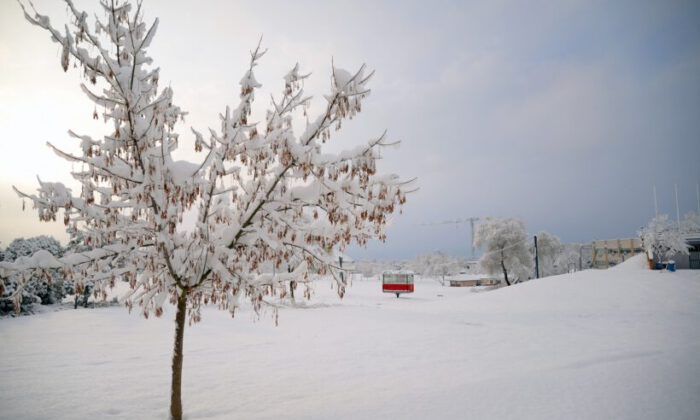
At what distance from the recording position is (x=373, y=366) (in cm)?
1009

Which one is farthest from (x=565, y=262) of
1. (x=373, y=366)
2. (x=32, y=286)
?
(x=32, y=286)

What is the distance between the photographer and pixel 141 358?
11086 millimetres

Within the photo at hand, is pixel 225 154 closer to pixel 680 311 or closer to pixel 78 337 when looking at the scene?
pixel 78 337

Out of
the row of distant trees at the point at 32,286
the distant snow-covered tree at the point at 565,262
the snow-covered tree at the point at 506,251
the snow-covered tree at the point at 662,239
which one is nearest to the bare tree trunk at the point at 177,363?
the row of distant trees at the point at 32,286

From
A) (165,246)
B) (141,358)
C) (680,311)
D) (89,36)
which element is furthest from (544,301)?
(89,36)

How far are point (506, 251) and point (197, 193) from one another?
4810 centimetres

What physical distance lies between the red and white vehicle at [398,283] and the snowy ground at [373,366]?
86.1ft

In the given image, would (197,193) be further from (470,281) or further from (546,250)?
(546,250)

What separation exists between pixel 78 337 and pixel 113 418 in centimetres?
1003

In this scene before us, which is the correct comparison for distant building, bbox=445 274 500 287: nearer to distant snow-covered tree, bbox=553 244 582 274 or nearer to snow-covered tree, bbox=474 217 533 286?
snow-covered tree, bbox=474 217 533 286

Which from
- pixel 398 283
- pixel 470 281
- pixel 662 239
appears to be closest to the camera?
pixel 662 239

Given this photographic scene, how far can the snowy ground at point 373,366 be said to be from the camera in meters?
6.80

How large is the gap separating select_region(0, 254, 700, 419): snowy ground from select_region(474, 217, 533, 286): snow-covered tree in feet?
89.1

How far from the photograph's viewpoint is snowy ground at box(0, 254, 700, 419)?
6805 millimetres
